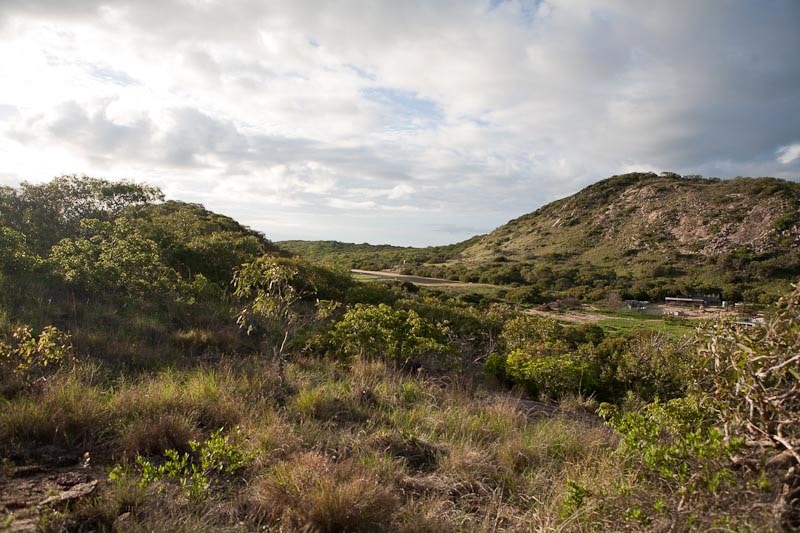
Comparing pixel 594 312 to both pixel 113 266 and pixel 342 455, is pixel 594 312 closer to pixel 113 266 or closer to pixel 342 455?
pixel 113 266

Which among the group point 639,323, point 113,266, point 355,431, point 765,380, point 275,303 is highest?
point 113,266

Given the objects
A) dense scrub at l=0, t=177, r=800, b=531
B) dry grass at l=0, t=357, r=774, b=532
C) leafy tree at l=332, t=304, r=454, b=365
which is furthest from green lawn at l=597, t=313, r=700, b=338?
dry grass at l=0, t=357, r=774, b=532

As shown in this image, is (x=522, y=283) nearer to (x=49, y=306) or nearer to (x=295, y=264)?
(x=295, y=264)

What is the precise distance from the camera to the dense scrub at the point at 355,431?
2.69m

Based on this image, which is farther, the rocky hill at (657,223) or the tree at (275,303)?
the rocky hill at (657,223)

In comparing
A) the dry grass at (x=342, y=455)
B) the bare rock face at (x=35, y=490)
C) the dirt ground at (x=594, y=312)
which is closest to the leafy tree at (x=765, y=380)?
the dry grass at (x=342, y=455)

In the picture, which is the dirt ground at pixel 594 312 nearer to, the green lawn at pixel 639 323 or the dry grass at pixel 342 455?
the green lawn at pixel 639 323

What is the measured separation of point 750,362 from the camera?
278 centimetres

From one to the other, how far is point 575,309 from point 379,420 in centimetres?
3728

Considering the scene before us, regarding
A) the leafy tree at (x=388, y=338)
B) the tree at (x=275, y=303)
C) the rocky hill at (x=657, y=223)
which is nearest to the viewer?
the tree at (x=275, y=303)

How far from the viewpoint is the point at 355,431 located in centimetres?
451

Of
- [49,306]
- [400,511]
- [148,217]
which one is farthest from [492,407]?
[148,217]

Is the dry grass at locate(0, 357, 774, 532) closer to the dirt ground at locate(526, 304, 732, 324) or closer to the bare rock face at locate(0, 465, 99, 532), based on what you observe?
the bare rock face at locate(0, 465, 99, 532)

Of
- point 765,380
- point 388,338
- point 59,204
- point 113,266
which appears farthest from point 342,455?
point 59,204
